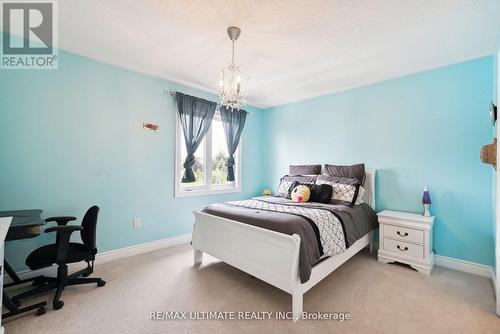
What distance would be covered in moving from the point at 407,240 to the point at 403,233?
83mm

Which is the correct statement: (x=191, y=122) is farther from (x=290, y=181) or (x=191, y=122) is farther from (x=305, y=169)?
(x=305, y=169)

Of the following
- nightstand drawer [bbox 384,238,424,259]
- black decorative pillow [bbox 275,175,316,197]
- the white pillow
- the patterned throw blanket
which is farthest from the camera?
black decorative pillow [bbox 275,175,316,197]

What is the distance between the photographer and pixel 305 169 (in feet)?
12.5

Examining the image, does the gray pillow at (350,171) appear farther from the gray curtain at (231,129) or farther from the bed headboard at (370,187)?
the gray curtain at (231,129)

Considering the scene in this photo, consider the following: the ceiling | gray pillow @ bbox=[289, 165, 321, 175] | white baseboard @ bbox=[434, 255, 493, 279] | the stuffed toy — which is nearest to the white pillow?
the stuffed toy

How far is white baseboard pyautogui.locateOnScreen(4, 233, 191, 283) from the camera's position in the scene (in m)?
2.27

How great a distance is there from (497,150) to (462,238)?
1282 mm

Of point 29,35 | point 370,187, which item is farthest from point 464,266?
point 29,35

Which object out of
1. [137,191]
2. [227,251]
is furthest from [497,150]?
[137,191]

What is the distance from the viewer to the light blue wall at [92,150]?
7.27 ft

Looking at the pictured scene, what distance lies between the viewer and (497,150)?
183cm

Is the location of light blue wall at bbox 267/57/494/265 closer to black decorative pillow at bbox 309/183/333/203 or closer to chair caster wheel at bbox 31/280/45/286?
black decorative pillow at bbox 309/183/333/203

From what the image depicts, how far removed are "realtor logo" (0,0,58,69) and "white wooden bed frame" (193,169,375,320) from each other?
91.6 inches

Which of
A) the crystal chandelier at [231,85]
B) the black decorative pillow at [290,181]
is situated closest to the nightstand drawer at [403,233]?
the black decorative pillow at [290,181]
